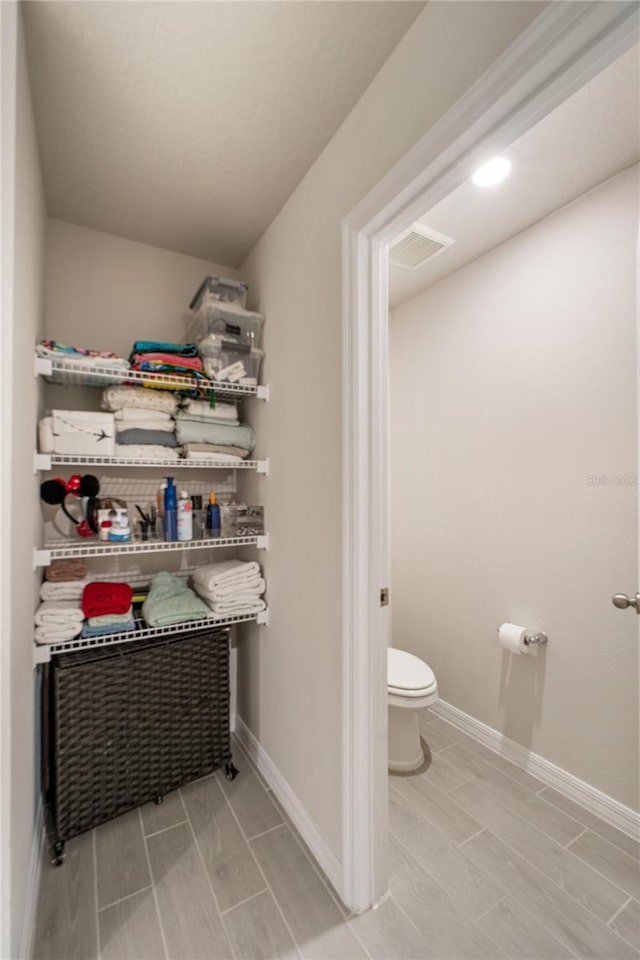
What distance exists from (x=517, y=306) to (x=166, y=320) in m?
1.68

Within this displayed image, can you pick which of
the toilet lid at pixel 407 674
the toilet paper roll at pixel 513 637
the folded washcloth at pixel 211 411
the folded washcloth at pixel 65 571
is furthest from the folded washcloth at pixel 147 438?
the toilet paper roll at pixel 513 637

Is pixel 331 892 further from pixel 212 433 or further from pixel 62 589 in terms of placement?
pixel 212 433

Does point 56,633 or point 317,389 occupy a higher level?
point 317,389

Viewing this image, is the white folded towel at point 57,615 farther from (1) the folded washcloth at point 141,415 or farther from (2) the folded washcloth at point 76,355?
(2) the folded washcloth at point 76,355

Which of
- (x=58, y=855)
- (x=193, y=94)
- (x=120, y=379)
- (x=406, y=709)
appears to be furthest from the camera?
(x=406, y=709)

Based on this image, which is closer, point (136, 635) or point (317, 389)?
point (317, 389)

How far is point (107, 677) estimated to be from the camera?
158cm

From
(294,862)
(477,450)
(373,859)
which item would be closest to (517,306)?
(477,450)

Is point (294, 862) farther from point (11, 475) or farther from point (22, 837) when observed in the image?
point (11, 475)

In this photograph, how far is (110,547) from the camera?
1.61 m

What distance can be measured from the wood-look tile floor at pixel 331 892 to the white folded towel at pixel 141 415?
1524 mm

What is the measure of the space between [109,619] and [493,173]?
6.95 feet

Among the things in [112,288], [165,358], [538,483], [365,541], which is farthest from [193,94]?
[538,483]

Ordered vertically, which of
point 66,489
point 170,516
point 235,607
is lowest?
point 235,607
